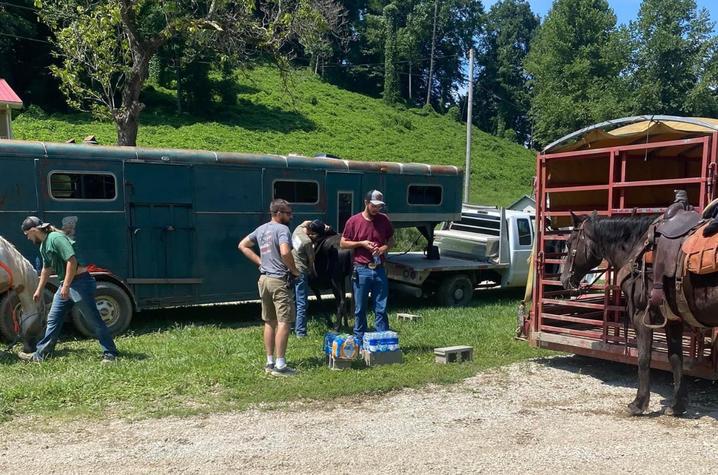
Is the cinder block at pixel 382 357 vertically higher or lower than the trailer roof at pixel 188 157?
lower

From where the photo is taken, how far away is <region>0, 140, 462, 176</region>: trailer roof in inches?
330

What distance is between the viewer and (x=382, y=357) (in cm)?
709

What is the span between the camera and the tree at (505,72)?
253ft

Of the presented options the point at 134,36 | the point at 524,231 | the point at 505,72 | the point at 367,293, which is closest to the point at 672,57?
the point at 505,72

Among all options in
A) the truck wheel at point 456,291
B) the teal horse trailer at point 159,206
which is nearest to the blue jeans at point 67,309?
the teal horse trailer at point 159,206

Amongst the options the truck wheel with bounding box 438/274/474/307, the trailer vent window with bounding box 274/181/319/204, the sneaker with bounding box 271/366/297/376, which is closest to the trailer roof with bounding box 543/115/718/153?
the sneaker with bounding box 271/366/297/376

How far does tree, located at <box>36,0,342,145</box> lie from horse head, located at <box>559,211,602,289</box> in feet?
29.2

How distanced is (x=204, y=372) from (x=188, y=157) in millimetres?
4021

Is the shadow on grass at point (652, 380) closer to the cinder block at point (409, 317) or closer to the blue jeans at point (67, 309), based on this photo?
the cinder block at point (409, 317)

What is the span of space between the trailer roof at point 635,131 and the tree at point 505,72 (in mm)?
62788

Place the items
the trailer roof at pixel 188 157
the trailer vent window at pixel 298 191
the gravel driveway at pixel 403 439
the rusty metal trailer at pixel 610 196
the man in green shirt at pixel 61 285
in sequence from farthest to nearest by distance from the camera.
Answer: the trailer vent window at pixel 298 191, the trailer roof at pixel 188 157, the man in green shirt at pixel 61 285, the rusty metal trailer at pixel 610 196, the gravel driveway at pixel 403 439

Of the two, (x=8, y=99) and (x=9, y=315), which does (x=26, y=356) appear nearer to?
(x=9, y=315)

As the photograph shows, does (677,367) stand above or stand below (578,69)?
below

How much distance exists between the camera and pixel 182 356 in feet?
24.1
